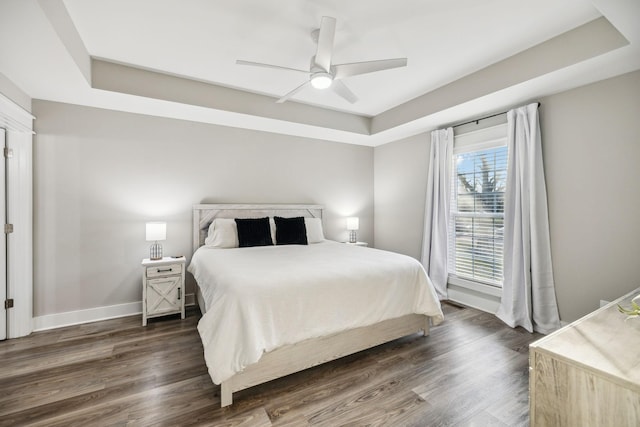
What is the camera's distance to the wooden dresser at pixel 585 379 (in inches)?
38.8

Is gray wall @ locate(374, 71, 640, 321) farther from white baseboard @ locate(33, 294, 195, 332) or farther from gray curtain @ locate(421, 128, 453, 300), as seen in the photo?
white baseboard @ locate(33, 294, 195, 332)

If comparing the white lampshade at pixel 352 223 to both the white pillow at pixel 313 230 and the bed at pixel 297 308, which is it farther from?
the bed at pixel 297 308

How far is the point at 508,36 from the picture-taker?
2.33 meters

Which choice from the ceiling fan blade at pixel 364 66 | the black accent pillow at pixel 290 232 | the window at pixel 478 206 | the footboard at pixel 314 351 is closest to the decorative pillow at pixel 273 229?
the black accent pillow at pixel 290 232

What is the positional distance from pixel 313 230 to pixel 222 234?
126cm

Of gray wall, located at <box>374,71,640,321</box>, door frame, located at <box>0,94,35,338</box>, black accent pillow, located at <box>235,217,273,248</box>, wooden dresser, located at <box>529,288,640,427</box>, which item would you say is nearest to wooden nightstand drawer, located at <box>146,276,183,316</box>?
black accent pillow, located at <box>235,217,273,248</box>

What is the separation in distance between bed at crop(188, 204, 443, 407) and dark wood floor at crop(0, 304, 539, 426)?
0.50ft

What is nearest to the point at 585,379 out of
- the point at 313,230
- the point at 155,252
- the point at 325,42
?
the point at 325,42

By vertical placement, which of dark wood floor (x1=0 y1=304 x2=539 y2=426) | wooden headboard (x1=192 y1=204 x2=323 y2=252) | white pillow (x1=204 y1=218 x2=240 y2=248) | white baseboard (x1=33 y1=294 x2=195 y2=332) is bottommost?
dark wood floor (x1=0 y1=304 x2=539 y2=426)

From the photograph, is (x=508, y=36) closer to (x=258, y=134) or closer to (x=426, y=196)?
(x=426, y=196)

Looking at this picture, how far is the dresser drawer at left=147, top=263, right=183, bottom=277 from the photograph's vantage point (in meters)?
3.01

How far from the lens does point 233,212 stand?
3803 mm

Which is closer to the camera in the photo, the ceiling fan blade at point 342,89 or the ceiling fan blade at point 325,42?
the ceiling fan blade at point 325,42

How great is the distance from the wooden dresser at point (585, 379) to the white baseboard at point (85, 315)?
3753 mm
